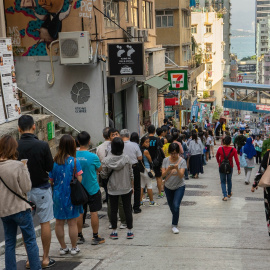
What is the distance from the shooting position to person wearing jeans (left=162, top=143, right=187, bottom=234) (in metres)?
8.16

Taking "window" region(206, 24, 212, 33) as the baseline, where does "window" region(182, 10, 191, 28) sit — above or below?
below

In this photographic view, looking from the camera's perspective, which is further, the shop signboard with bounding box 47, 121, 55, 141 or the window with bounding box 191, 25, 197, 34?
the window with bounding box 191, 25, 197, 34

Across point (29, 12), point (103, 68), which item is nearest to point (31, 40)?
point (29, 12)

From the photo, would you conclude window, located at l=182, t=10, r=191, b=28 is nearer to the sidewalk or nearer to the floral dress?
the sidewalk

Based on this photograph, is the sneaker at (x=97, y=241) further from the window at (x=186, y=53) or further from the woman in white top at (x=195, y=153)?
the window at (x=186, y=53)

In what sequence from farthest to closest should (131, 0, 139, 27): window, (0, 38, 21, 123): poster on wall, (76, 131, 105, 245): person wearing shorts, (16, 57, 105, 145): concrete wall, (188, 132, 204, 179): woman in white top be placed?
(131, 0, 139, 27): window < (188, 132, 204, 179): woman in white top < (16, 57, 105, 145): concrete wall < (0, 38, 21, 123): poster on wall < (76, 131, 105, 245): person wearing shorts

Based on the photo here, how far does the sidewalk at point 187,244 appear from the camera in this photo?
Answer: 20.3ft

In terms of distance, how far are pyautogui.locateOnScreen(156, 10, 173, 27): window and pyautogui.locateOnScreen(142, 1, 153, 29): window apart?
1239 cm

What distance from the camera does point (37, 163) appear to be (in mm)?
5867

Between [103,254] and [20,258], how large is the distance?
113 cm

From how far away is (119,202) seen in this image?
811 centimetres

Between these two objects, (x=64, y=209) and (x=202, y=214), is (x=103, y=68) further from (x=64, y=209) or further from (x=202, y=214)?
(x=64, y=209)

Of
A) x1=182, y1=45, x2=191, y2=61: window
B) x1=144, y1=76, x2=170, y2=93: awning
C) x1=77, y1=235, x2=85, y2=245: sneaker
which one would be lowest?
x1=77, y1=235, x2=85, y2=245: sneaker

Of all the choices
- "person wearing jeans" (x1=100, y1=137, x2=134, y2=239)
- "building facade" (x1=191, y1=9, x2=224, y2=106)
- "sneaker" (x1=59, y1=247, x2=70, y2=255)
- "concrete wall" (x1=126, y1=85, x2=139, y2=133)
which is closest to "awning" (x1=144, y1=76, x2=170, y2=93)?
"concrete wall" (x1=126, y1=85, x2=139, y2=133)
